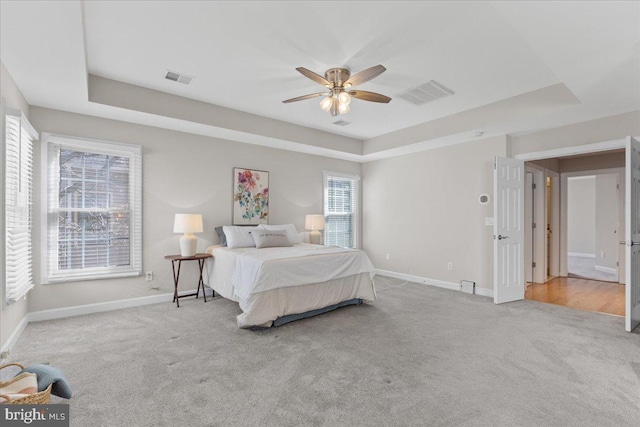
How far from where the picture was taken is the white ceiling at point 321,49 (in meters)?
2.16

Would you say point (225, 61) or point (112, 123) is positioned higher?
point (225, 61)

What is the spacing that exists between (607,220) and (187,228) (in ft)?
26.9

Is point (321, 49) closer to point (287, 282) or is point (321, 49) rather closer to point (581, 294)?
point (287, 282)

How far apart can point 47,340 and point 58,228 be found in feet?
4.39

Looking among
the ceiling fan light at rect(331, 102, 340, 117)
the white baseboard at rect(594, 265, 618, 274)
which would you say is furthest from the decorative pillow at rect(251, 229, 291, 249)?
the white baseboard at rect(594, 265, 618, 274)

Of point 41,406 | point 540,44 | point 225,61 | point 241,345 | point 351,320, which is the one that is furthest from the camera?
point 351,320

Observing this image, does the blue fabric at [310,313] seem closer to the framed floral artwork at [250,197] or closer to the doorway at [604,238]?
the framed floral artwork at [250,197]

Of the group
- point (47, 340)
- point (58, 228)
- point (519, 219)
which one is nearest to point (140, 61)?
point (58, 228)

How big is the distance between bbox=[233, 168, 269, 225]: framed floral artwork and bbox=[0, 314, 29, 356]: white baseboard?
267 cm

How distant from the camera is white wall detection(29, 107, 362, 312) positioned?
3664mm

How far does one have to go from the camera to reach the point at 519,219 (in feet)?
15.0

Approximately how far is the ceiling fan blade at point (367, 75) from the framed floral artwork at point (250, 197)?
261 cm

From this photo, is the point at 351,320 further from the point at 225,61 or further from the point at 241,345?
the point at 225,61

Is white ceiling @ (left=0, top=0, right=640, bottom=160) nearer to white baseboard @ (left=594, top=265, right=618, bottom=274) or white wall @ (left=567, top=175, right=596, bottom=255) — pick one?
white baseboard @ (left=594, top=265, right=618, bottom=274)
